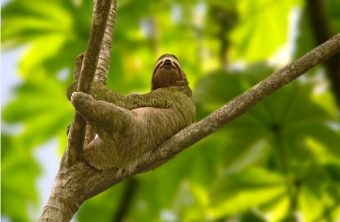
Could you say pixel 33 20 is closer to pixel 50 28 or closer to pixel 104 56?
pixel 50 28

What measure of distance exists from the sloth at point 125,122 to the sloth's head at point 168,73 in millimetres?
302

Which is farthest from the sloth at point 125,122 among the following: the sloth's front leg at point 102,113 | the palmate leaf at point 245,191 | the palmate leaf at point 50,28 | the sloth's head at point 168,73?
the palmate leaf at point 50,28

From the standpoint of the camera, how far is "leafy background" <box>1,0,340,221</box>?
16.8 ft

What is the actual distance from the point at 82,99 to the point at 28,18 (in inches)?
130

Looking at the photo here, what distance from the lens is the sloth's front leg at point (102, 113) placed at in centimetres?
278

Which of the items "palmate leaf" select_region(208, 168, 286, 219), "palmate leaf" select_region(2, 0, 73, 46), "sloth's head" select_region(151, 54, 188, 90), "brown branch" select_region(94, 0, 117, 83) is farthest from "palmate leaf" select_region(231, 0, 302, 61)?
"brown branch" select_region(94, 0, 117, 83)

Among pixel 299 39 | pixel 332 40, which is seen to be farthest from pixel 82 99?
pixel 299 39

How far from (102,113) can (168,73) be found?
90cm

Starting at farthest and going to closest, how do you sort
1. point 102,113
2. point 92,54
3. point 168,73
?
point 168,73
point 102,113
point 92,54

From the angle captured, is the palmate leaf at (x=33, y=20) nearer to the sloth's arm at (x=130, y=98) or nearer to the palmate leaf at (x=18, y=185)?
the palmate leaf at (x=18, y=185)

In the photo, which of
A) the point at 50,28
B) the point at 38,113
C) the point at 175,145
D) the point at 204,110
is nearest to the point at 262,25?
the point at 204,110

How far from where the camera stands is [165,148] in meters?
3.03

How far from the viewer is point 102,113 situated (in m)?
A: 2.90

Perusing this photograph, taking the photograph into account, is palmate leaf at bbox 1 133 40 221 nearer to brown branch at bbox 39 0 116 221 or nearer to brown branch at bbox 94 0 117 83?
brown branch at bbox 94 0 117 83
